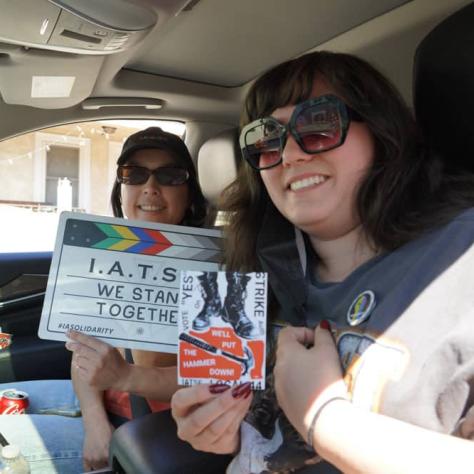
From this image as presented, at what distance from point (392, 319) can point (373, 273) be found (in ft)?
0.53

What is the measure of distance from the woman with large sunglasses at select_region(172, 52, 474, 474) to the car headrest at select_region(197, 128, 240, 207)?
28.6 inches

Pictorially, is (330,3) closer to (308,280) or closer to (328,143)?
(328,143)

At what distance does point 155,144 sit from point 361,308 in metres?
1.23

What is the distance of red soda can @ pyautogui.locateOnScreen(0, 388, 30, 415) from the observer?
200 centimetres

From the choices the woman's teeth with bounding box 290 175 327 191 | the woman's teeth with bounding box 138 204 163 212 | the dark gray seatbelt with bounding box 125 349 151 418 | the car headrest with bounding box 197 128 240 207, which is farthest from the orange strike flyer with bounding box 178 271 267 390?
the car headrest with bounding box 197 128 240 207

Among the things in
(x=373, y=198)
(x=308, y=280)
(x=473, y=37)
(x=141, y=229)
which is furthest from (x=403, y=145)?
(x=141, y=229)

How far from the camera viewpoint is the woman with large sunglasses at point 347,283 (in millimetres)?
828

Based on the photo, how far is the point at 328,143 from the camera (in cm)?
115

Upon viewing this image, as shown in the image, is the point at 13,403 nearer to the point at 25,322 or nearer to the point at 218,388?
the point at 25,322

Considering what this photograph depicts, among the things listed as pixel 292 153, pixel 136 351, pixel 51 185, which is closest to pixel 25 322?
pixel 136 351

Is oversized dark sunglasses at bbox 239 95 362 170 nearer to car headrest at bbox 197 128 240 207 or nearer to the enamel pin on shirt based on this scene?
the enamel pin on shirt

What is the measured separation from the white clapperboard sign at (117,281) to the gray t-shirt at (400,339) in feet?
0.98

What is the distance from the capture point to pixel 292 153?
3.95 ft

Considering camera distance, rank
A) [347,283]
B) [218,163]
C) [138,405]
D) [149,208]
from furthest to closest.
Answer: [218,163]
[149,208]
[138,405]
[347,283]
